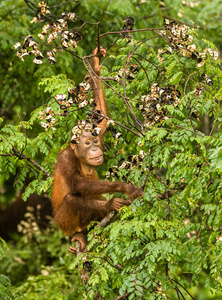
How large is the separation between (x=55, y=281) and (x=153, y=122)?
2.97 m

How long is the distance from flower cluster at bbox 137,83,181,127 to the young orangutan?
0.70m

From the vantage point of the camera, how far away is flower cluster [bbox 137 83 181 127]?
157 inches

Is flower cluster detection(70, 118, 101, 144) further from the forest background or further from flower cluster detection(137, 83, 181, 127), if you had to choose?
flower cluster detection(137, 83, 181, 127)

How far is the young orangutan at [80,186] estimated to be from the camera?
4801mm

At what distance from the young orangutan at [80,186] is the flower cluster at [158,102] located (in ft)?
2.31

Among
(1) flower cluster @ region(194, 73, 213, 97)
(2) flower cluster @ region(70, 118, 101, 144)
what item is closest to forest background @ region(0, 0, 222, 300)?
(1) flower cluster @ region(194, 73, 213, 97)

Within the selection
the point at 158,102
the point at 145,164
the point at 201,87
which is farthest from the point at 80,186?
the point at 201,87

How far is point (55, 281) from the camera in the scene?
20.7ft

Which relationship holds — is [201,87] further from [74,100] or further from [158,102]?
[74,100]

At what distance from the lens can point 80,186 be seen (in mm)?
4805

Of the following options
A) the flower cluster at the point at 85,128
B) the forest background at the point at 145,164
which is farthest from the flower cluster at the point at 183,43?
the flower cluster at the point at 85,128

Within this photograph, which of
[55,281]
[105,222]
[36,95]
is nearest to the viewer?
[105,222]

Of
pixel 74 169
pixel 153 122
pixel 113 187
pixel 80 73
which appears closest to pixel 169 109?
pixel 153 122

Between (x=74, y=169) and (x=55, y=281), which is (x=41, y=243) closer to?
(x=55, y=281)
